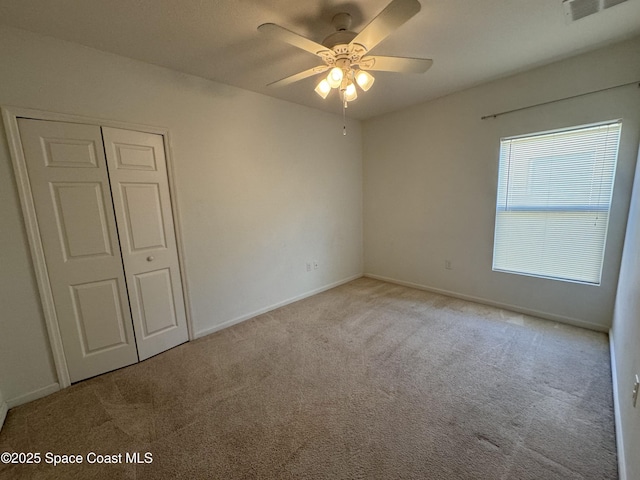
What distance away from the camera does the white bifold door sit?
73.9 inches

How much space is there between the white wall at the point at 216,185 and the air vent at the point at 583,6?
101 inches

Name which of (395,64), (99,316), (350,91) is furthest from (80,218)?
(395,64)

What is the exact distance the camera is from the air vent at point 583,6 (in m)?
1.61

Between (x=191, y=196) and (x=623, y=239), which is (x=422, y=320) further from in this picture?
(x=191, y=196)

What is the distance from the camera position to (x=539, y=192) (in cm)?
276

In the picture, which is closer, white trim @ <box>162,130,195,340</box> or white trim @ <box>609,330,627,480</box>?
white trim @ <box>609,330,627,480</box>

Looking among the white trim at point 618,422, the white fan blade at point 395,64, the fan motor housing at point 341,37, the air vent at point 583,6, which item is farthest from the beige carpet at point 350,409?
the air vent at point 583,6

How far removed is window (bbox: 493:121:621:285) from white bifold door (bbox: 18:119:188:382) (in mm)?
3702

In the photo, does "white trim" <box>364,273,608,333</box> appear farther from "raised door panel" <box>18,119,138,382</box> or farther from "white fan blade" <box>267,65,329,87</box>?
"raised door panel" <box>18,119,138,382</box>

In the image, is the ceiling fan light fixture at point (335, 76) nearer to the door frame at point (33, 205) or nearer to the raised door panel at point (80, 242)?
the door frame at point (33, 205)

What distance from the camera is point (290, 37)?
4.85 feet

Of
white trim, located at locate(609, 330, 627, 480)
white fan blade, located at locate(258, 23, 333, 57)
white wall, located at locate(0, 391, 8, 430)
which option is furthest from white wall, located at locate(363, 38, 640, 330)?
white wall, located at locate(0, 391, 8, 430)

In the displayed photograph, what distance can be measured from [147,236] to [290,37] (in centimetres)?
200

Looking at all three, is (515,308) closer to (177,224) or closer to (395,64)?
(395,64)
